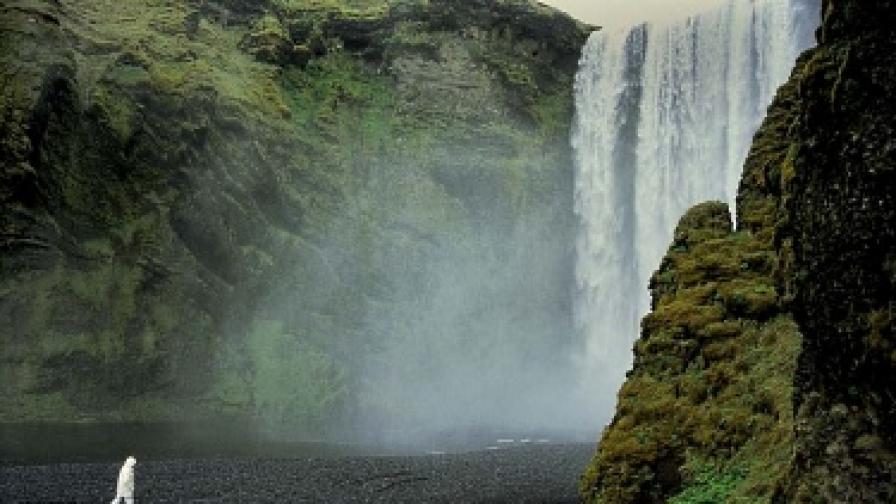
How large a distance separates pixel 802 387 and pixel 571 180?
195 feet

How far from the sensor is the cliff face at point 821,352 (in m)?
7.62

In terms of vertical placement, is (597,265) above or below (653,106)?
below

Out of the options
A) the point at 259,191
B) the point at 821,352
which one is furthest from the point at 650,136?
the point at 821,352

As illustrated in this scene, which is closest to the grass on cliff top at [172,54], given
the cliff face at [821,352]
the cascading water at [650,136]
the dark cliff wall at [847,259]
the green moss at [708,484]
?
the cascading water at [650,136]

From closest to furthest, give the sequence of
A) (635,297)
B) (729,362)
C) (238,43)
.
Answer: (729,362) → (635,297) → (238,43)

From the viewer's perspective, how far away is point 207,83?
188ft

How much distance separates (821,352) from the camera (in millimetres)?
8570

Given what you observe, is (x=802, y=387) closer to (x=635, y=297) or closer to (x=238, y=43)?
(x=635, y=297)

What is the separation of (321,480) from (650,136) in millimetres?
43083

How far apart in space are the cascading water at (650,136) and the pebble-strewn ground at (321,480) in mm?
27225

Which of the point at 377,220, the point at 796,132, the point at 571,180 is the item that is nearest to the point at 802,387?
the point at 796,132

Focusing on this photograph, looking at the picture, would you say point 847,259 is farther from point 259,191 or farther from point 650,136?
point 650,136

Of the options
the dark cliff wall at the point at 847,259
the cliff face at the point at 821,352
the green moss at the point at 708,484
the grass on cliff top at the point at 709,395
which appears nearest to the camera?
the dark cliff wall at the point at 847,259

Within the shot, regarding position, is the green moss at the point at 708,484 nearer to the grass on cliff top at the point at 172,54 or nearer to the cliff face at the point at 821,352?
the cliff face at the point at 821,352
